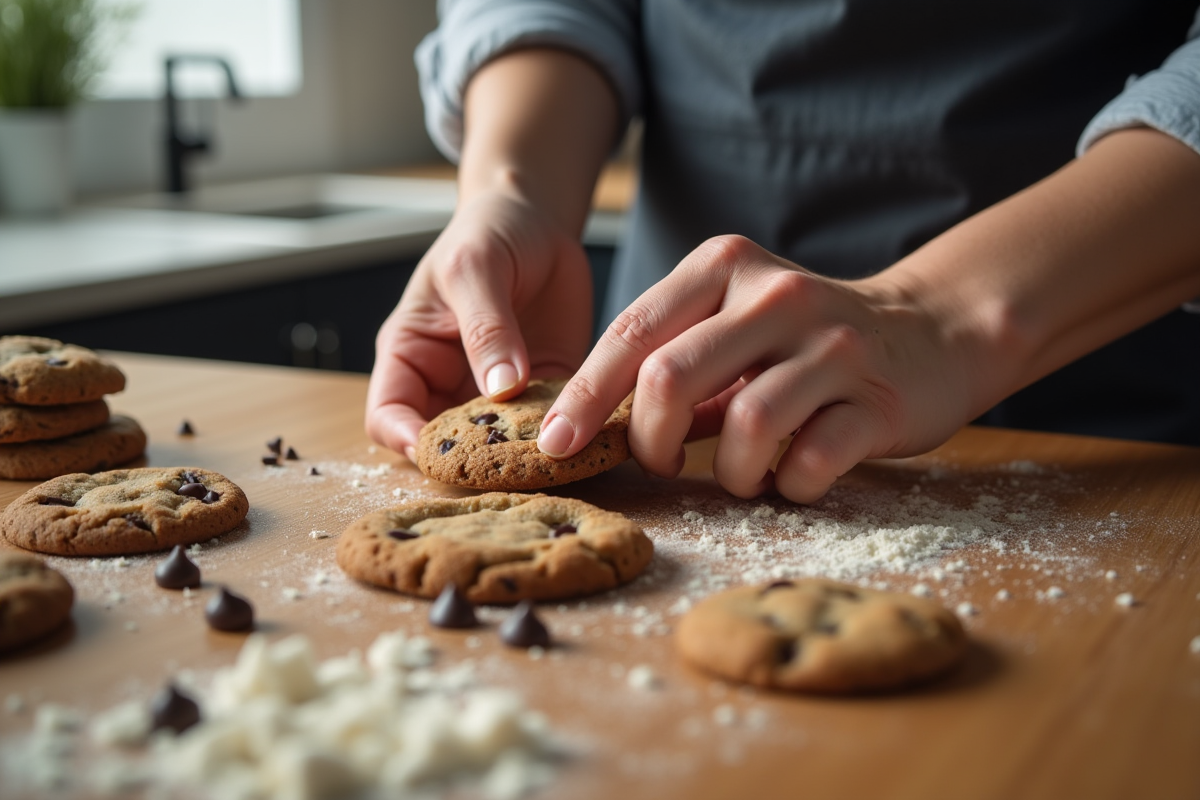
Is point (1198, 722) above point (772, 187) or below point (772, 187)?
below

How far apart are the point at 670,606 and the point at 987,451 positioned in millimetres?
581

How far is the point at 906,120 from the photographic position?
4.94ft

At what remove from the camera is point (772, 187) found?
1623mm

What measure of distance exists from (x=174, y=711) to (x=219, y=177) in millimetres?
3292

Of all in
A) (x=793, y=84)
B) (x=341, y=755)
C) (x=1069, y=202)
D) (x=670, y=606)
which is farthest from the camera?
(x=793, y=84)

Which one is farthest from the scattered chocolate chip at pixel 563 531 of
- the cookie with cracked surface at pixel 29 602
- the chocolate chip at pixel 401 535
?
the cookie with cracked surface at pixel 29 602

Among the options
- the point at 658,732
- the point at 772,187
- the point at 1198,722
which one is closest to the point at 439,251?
the point at 772,187

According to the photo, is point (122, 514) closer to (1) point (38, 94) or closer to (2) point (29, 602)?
(2) point (29, 602)

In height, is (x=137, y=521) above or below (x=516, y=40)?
below

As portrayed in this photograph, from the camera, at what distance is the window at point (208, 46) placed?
3.40 metres

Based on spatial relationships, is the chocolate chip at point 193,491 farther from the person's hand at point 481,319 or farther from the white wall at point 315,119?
the white wall at point 315,119

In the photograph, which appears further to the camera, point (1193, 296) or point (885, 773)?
point (1193, 296)

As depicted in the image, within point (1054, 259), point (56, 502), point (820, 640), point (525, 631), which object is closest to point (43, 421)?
point (56, 502)

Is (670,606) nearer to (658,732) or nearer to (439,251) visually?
(658,732)
